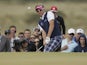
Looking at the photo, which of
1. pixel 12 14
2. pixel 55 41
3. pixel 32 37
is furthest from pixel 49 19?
pixel 12 14

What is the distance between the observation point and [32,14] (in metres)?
18.1

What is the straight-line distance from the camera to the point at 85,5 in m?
19.1

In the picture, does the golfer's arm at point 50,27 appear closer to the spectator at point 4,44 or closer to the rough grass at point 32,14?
the spectator at point 4,44

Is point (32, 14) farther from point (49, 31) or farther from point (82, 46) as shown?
point (49, 31)

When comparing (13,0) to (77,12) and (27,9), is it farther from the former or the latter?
(77,12)
